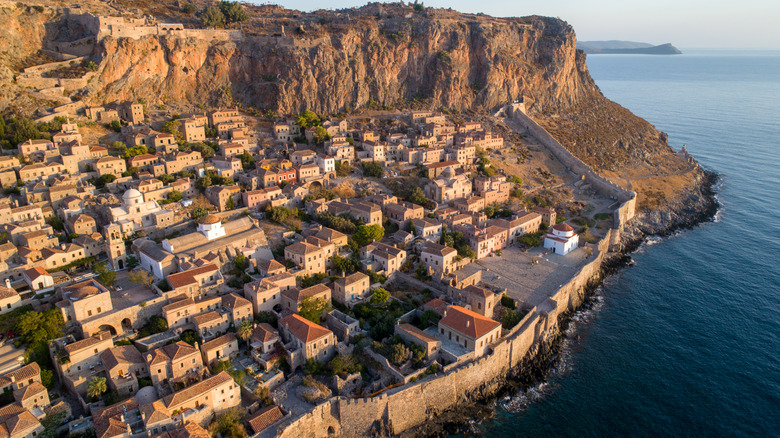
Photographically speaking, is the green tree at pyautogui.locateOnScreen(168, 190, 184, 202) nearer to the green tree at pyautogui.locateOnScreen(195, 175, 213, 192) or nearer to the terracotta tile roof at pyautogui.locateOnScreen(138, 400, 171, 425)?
the green tree at pyautogui.locateOnScreen(195, 175, 213, 192)

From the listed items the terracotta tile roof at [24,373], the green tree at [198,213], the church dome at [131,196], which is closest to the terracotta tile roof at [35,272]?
the terracotta tile roof at [24,373]

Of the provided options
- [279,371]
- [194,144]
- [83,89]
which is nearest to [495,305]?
[279,371]

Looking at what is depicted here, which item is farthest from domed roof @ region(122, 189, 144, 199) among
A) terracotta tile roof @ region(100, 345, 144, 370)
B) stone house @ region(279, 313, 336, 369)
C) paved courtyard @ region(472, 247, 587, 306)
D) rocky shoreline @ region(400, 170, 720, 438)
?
paved courtyard @ region(472, 247, 587, 306)

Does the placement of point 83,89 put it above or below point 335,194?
above

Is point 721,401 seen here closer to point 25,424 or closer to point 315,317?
point 315,317

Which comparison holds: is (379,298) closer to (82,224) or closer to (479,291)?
(479,291)

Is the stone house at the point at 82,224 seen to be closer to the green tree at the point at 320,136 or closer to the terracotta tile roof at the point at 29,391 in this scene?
the terracotta tile roof at the point at 29,391
